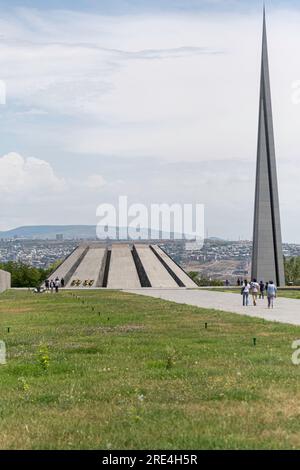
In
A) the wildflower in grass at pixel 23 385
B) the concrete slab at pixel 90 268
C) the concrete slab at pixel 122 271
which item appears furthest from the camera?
the concrete slab at pixel 90 268

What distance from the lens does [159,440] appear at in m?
7.93

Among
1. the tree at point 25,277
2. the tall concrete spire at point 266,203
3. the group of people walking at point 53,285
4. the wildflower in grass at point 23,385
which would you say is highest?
the tall concrete spire at point 266,203

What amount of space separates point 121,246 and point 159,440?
98471 millimetres

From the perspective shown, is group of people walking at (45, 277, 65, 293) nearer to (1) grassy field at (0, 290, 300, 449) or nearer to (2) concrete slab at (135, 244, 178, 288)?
(2) concrete slab at (135, 244, 178, 288)

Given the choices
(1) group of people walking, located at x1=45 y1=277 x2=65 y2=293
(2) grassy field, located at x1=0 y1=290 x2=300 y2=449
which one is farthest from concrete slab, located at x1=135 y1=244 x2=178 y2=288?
(2) grassy field, located at x1=0 y1=290 x2=300 y2=449

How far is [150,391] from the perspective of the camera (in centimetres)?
1088

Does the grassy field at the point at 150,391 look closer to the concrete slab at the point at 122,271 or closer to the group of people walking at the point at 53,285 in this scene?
the group of people walking at the point at 53,285

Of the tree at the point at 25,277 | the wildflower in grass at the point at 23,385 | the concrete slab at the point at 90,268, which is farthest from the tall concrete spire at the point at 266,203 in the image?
the wildflower in grass at the point at 23,385

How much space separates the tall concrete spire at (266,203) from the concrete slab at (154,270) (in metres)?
8.88

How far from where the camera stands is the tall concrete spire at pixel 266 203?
2808 inches

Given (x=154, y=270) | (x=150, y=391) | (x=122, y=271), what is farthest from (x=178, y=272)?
(x=150, y=391)

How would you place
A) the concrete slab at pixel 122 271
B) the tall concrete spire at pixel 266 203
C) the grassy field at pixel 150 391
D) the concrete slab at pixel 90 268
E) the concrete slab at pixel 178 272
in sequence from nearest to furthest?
the grassy field at pixel 150 391
the tall concrete spire at pixel 266 203
the concrete slab at pixel 122 271
the concrete slab at pixel 90 268
the concrete slab at pixel 178 272
